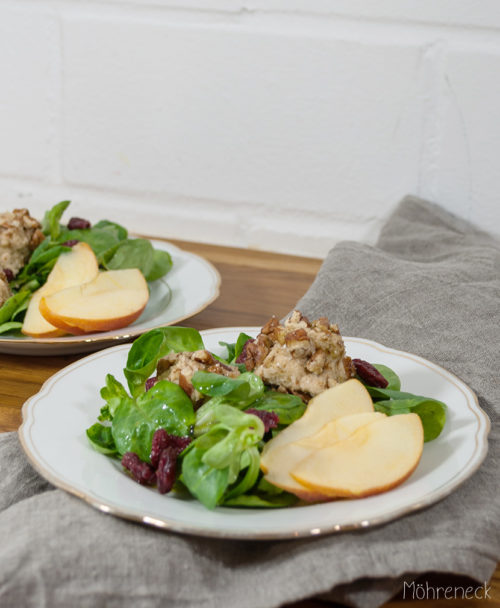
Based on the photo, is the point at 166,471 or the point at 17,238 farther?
the point at 17,238

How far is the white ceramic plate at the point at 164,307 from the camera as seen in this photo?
1.04 m

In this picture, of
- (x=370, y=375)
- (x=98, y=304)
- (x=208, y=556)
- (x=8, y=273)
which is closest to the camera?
(x=208, y=556)

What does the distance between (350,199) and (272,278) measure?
0.28 m

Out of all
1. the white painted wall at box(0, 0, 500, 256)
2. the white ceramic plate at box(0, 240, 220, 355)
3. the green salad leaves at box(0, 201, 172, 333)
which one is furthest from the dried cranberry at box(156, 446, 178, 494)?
the white painted wall at box(0, 0, 500, 256)

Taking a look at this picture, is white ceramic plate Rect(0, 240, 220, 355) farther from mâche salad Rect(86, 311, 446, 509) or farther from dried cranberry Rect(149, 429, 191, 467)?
dried cranberry Rect(149, 429, 191, 467)

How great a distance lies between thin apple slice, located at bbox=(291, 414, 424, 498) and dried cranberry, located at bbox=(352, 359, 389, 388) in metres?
0.11

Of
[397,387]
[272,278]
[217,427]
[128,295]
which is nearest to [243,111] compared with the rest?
[272,278]

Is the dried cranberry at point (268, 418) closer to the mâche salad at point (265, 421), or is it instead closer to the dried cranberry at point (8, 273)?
the mâche salad at point (265, 421)

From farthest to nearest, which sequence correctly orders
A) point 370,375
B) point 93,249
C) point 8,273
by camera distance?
point 93,249, point 8,273, point 370,375

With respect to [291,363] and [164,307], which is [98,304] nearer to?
[164,307]

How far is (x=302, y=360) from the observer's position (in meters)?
0.81

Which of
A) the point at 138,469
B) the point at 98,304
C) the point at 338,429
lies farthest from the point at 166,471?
the point at 98,304

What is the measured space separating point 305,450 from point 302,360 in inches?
5.2

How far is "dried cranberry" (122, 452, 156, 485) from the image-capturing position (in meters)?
0.71
